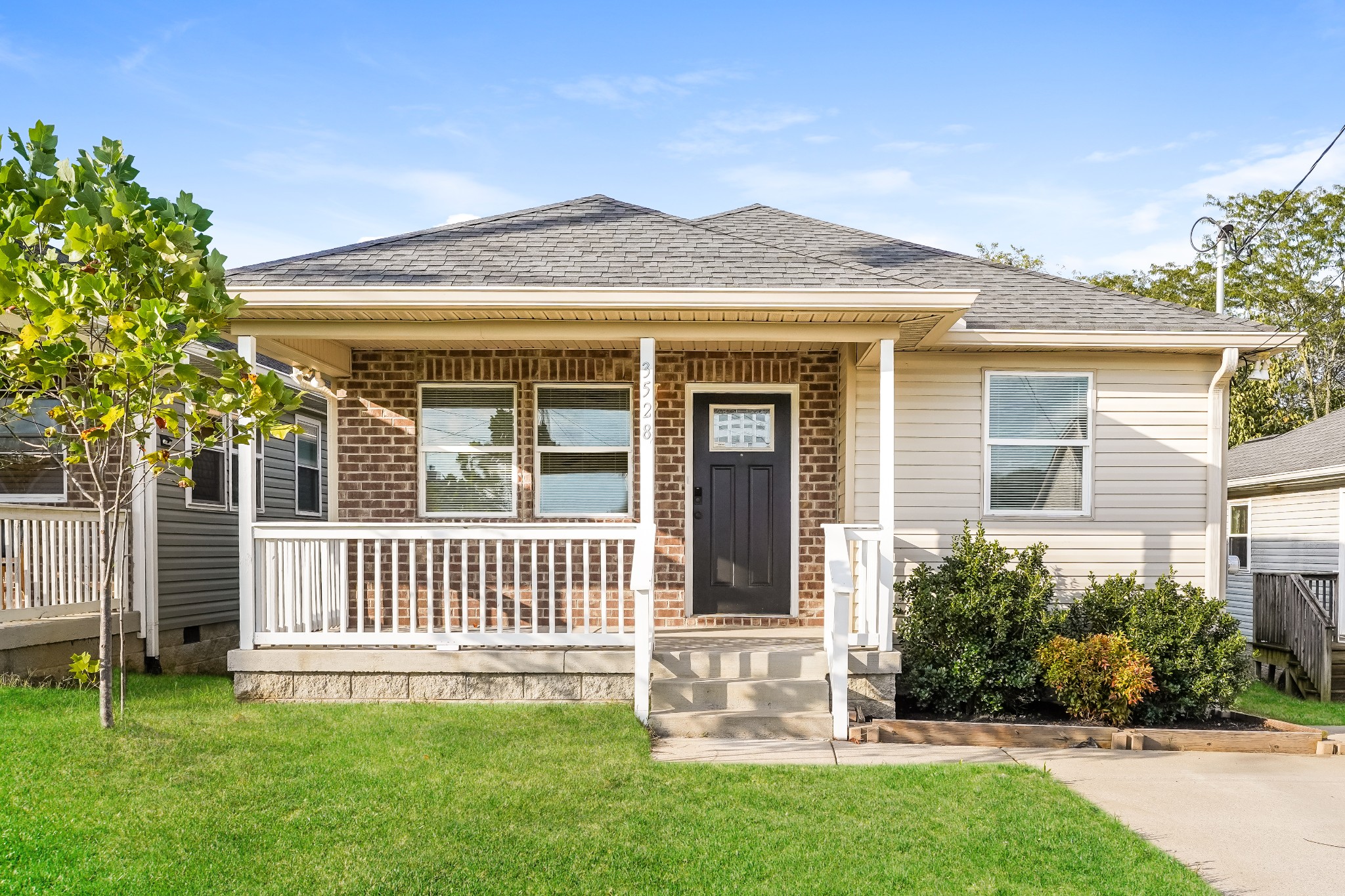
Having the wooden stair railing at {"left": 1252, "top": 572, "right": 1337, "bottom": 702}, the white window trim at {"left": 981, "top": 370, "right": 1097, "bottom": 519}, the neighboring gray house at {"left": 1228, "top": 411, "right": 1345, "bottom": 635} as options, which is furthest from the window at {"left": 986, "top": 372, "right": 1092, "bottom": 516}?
the neighboring gray house at {"left": 1228, "top": 411, "right": 1345, "bottom": 635}

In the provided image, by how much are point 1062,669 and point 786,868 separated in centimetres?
363

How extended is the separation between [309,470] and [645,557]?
27.3ft

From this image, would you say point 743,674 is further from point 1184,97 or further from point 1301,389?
point 1301,389

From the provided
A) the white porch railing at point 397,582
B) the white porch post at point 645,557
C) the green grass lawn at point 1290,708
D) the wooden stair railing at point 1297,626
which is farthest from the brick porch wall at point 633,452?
the wooden stair railing at point 1297,626

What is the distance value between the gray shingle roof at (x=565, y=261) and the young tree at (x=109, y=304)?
1643 millimetres

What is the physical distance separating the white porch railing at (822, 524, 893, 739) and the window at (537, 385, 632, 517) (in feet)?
7.37

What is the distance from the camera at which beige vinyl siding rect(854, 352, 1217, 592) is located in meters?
8.32

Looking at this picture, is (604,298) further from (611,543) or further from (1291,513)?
(1291,513)

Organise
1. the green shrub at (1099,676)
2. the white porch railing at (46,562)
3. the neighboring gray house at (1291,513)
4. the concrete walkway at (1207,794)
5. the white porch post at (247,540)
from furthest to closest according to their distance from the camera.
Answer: the neighboring gray house at (1291,513)
the white porch railing at (46,562)
the white porch post at (247,540)
the green shrub at (1099,676)
the concrete walkway at (1207,794)

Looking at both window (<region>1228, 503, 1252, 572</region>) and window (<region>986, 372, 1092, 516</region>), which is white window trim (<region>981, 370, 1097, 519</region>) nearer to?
window (<region>986, 372, 1092, 516</region>)

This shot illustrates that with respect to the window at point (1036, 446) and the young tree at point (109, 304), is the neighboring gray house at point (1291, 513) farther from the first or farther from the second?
the young tree at point (109, 304)

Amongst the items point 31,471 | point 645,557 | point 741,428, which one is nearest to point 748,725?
point 645,557

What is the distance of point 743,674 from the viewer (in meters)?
6.92

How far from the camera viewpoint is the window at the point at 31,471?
9.27 metres
